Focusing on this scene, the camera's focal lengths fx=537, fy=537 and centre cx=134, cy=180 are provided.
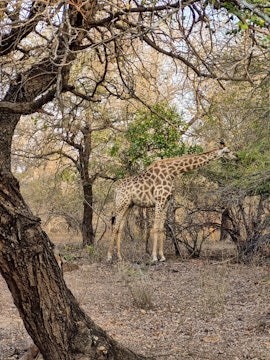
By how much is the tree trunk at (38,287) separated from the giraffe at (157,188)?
6.86 m

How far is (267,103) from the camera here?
7.86 meters

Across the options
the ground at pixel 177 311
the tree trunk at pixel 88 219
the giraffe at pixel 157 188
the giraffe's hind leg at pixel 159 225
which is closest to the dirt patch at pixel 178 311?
the ground at pixel 177 311

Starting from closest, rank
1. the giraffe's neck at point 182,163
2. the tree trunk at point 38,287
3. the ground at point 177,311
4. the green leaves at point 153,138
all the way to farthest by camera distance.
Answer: the tree trunk at point 38,287
the ground at point 177,311
the giraffe's neck at point 182,163
the green leaves at point 153,138

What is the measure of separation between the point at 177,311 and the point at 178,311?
14mm

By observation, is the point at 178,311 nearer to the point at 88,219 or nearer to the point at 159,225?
the point at 159,225

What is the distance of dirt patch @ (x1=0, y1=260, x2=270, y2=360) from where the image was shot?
4.59 m

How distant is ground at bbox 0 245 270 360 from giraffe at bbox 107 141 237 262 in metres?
1.10

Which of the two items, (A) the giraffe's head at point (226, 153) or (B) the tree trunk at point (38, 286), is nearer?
(B) the tree trunk at point (38, 286)

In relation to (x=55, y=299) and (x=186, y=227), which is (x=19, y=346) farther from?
(x=186, y=227)

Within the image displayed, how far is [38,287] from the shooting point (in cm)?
313

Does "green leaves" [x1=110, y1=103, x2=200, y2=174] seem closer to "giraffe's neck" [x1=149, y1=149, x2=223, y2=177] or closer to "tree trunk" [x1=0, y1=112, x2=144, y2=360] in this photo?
"giraffe's neck" [x1=149, y1=149, x2=223, y2=177]

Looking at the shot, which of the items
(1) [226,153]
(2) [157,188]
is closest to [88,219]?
(2) [157,188]

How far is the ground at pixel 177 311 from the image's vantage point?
4.59 m

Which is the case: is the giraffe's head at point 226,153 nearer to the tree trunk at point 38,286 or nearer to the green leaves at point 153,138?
the green leaves at point 153,138
